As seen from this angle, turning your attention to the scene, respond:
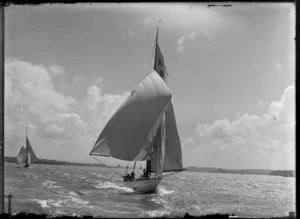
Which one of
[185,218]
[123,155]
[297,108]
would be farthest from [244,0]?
[123,155]

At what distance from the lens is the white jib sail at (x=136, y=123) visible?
2923cm

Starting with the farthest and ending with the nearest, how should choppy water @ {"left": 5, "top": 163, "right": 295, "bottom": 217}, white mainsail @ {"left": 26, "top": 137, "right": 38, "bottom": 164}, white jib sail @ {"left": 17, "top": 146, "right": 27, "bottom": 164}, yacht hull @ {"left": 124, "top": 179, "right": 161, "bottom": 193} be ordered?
white mainsail @ {"left": 26, "top": 137, "right": 38, "bottom": 164} < white jib sail @ {"left": 17, "top": 146, "right": 27, "bottom": 164} < yacht hull @ {"left": 124, "top": 179, "right": 161, "bottom": 193} < choppy water @ {"left": 5, "top": 163, "right": 295, "bottom": 217}

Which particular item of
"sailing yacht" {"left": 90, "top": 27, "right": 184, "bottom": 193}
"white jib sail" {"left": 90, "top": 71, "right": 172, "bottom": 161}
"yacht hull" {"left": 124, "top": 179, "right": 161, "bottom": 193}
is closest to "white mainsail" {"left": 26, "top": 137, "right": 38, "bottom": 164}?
"sailing yacht" {"left": 90, "top": 27, "right": 184, "bottom": 193}

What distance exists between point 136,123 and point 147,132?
1.35m

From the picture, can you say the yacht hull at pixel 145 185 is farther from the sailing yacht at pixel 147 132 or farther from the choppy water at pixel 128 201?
the choppy water at pixel 128 201

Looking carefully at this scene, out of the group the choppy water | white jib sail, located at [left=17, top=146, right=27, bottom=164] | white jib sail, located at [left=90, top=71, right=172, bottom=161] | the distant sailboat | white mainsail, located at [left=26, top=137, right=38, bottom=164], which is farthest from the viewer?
white mainsail, located at [left=26, top=137, right=38, bottom=164]

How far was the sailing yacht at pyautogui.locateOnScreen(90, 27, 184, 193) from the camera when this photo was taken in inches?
1154

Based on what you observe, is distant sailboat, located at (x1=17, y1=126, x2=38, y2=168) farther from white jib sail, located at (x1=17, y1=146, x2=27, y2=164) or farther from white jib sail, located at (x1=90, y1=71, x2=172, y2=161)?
white jib sail, located at (x1=90, y1=71, x2=172, y2=161)

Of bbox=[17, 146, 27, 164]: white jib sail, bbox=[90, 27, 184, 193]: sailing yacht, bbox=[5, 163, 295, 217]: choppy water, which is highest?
bbox=[90, 27, 184, 193]: sailing yacht

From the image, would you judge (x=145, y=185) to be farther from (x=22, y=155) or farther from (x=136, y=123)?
(x=22, y=155)

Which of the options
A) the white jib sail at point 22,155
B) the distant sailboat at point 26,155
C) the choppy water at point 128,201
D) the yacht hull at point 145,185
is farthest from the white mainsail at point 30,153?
the yacht hull at point 145,185

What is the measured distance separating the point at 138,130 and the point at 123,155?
240 cm

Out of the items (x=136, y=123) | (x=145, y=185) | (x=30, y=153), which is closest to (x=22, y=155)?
(x=30, y=153)

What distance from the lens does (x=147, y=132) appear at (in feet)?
102
